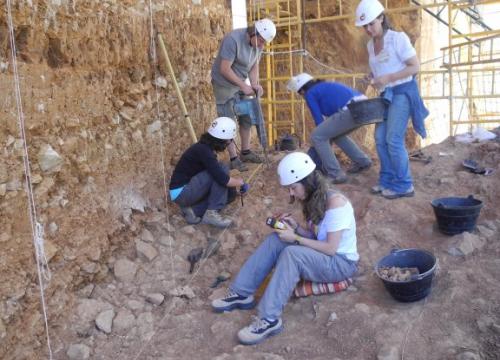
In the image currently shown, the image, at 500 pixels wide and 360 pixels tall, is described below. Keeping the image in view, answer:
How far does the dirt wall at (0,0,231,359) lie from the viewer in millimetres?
3572

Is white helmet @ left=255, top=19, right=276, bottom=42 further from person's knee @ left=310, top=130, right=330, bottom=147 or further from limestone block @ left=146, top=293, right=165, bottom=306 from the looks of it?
limestone block @ left=146, top=293, right=165, bottom=306

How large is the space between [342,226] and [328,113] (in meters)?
2.30

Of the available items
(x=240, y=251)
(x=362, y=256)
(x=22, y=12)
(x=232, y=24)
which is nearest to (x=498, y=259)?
(x=362, y=256)

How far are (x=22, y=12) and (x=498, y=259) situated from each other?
3.99 meters

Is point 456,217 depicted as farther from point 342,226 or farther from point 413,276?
point 342,226

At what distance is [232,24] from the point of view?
7141 mm

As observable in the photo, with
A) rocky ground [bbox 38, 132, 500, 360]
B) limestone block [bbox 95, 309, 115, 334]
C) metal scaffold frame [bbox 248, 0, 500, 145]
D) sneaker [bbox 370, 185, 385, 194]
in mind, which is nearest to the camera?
rocky ground [bbox 38, 132, 500, 360]

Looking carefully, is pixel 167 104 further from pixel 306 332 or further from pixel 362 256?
pixel 306 332

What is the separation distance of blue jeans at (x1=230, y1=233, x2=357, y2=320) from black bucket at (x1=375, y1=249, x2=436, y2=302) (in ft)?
1.04

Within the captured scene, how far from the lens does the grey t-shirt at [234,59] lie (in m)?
5.82

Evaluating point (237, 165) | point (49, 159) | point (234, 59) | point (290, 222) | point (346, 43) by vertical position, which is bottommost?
point (290, 222)

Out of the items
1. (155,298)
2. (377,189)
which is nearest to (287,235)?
(155,298)

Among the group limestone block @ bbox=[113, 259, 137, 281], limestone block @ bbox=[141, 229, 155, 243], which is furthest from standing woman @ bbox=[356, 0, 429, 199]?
limestone block @ bbox=[113, 259, 137, 281]

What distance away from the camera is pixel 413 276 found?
372 centimetres
